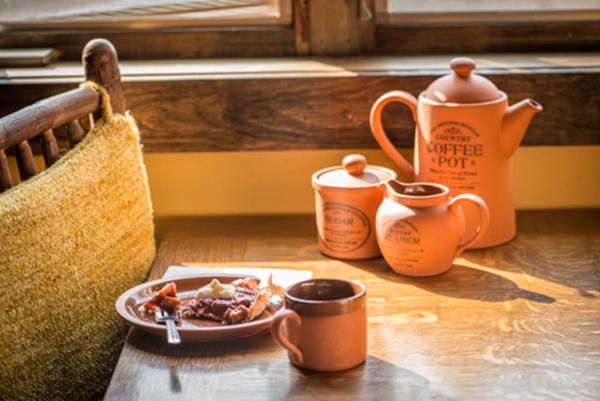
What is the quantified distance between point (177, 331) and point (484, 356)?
39 centimetres

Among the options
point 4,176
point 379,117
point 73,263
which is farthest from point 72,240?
point 379,117

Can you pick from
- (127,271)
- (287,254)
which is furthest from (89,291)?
(287,254)

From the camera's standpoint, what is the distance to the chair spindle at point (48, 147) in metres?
1.34

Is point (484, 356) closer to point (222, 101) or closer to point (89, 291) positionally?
point (89, 291)

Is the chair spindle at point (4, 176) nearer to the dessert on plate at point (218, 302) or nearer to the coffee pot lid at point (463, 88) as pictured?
the dessert on plate at point (218, 302)

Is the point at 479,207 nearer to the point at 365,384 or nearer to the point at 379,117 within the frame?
the point at 379,117

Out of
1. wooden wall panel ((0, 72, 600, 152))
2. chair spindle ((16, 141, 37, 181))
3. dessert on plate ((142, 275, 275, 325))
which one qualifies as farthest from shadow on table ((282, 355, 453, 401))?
wooden wall panel ((0, 72, 600, 152))

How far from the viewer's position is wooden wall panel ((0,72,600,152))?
1644 millimetres

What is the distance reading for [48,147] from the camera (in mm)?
1344

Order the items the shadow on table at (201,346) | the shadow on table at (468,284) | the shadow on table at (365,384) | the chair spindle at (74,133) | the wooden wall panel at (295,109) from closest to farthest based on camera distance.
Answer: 1. the shadow on table at (365,384)
2. the shadow on table at (201,346)
3. the shadow on table at (468,284)
4. the chair spindle at (74,133)
5. the wooden wall panel at (295,109)

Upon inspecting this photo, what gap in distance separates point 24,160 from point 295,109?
58cm

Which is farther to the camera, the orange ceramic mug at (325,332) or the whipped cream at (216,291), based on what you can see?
the whipped cream at (216,291)

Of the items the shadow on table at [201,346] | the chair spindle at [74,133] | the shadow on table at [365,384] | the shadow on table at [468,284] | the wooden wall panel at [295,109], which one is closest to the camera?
the shadow on table at [365,384]

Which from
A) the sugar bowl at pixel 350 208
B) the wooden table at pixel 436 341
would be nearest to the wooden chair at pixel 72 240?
the wooden table at pixel 436 341
